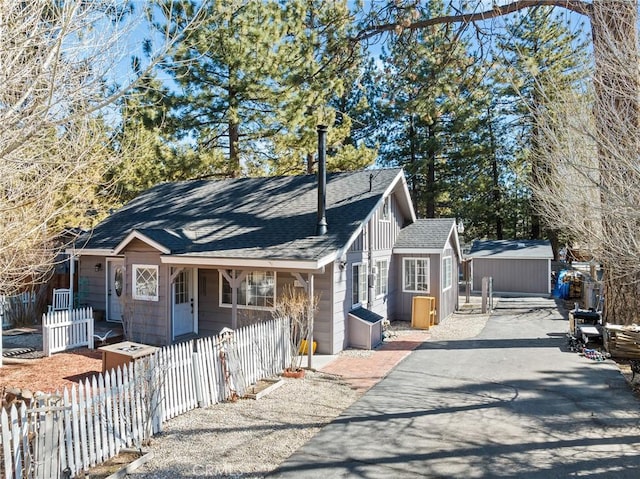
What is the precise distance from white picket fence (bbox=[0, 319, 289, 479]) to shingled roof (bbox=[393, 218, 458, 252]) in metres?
7.99

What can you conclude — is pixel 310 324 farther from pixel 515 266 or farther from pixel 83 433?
pixel 515 266

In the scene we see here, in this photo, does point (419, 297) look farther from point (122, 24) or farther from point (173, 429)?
point (122, 24)

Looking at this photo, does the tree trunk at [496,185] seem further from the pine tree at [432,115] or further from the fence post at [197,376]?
the fence post at [197,376]

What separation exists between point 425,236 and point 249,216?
6504mm

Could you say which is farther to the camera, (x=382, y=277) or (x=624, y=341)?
(x=382, y=277)

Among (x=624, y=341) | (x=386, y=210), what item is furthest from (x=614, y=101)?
(x=386, y=210)

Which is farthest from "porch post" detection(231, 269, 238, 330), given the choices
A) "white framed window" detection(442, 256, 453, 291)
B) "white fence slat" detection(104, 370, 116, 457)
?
"white framed window" detection(442, 256, 453, 291)

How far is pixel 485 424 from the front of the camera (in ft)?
23.3

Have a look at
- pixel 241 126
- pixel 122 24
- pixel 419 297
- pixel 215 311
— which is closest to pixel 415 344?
pixel 419 297

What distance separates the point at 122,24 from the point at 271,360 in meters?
6.94

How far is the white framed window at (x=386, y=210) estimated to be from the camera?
1538 cm

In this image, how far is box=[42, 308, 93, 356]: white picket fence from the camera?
11219 mm

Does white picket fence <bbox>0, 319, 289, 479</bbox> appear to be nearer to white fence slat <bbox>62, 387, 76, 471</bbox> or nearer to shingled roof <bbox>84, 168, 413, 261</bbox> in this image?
white fence slat <bbox>62, 387, 76, 471</bbox>

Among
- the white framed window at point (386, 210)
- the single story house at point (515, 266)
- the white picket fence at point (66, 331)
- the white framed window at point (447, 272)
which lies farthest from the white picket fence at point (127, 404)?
the single story house at point (515, 266)
